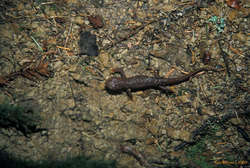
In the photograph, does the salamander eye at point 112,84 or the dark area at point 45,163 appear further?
the salamander eye at point 112,84

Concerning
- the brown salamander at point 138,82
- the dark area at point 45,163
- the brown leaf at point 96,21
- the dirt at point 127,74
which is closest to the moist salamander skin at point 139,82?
the brown salamander at point 138,82

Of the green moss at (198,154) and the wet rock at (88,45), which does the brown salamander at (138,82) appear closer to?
the wet rock at (88,45)

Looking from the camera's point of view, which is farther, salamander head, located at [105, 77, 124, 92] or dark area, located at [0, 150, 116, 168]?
salamander head, located at [105, 77, 124, 92]

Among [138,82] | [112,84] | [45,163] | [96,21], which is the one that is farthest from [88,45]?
[45,163]

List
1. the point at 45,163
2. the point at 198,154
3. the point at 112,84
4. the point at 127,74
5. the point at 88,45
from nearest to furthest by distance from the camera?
the point at 45,163, the point at 198,154, the point at 112,84, the point at 88,45, the point at 127,74

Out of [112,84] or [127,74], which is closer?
[112,84]

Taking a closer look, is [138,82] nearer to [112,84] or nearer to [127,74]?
[127,74]

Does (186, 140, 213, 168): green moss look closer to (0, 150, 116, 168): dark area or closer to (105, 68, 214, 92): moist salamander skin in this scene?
(105, 68, 214, 92): moist salamander skin

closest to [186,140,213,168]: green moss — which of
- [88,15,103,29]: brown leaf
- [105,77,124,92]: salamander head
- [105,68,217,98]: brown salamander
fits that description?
[105,68,217,98]: brown salamander
